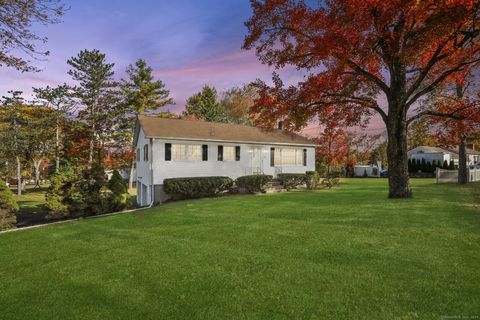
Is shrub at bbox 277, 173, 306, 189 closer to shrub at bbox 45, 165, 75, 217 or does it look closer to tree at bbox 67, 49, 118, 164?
shrub at bbox 45, 165, 75, 217

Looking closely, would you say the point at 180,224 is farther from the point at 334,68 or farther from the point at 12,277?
the point at 334,68

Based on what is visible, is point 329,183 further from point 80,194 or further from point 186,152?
point 80,194

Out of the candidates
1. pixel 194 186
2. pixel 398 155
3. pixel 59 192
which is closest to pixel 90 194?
pixel 59 192

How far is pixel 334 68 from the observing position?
13.6 m

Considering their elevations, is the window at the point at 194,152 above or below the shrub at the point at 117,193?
above

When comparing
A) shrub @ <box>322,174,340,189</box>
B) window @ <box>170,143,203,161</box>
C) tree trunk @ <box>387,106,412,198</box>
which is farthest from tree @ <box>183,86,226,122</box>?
tree trunk @ <box>387,106,412,198</box>

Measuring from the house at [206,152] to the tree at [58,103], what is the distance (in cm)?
1444

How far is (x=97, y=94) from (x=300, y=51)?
102ft

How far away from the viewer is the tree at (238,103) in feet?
165

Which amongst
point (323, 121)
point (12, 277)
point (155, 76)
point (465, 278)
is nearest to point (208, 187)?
point (323, 121)

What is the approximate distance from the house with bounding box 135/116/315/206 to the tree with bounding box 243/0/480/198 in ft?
18.7

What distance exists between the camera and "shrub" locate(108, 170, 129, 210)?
659 inches

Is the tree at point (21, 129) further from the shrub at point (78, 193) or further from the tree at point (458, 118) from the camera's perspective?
the tree at point (458, 118)

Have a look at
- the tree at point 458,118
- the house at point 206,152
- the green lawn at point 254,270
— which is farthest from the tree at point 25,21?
the tree at point 458,118
